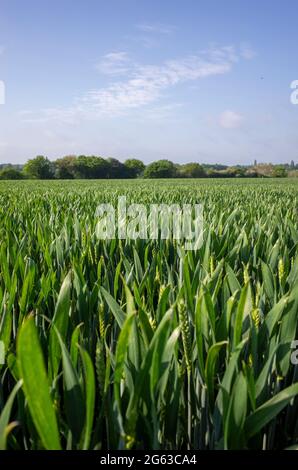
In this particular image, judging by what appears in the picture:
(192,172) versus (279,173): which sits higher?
(279,173)

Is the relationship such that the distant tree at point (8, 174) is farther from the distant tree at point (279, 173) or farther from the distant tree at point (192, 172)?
the distant tree at point (279, 173)

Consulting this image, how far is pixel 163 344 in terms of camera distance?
20.9 inches

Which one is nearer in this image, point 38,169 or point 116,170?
point 38,169

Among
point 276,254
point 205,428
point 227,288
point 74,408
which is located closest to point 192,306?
point 227,288

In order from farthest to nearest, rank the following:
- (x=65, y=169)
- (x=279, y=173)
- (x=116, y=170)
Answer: (x=279, y=173)
(x=116, y=170)
(x=65, y=169)

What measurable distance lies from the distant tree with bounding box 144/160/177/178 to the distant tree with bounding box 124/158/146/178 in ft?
8.53

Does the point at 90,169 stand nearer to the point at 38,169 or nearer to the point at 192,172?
the point at 38,169

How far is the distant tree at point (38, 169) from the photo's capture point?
65.4 m

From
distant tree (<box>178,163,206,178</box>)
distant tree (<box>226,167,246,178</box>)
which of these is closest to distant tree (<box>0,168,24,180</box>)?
distant tree (<box>178,163,206,178</box>)

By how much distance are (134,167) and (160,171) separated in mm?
7627

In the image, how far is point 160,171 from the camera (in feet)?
219

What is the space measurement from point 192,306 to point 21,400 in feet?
1.33

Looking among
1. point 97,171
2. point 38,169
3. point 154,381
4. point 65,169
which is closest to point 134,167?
point 97,171
